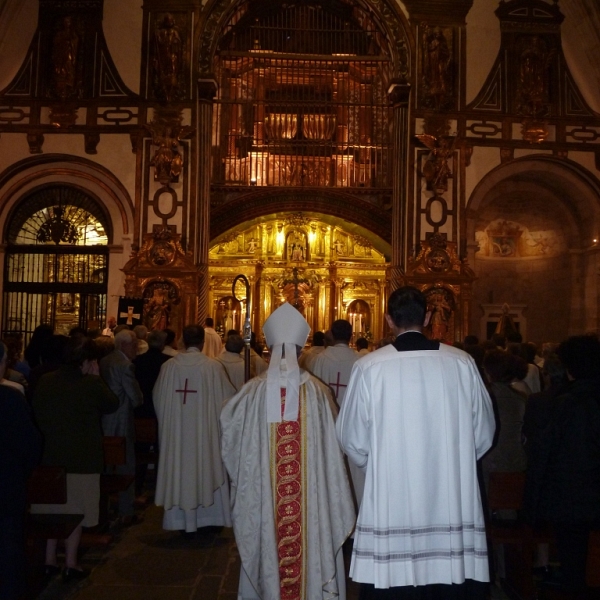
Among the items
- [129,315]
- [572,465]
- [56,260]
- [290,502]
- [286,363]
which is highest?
[56,260]

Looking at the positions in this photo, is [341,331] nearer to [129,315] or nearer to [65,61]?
[129,315]

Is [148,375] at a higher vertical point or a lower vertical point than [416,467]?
higher


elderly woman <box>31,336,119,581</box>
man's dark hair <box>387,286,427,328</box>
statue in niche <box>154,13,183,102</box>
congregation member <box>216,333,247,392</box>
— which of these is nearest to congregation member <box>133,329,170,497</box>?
congregation member <box>216,333,247,392</box>

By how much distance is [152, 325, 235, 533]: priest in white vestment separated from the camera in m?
6.25

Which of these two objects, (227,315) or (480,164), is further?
(227,315)

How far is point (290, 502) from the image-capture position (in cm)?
438

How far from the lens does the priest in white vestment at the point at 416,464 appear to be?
3477mm

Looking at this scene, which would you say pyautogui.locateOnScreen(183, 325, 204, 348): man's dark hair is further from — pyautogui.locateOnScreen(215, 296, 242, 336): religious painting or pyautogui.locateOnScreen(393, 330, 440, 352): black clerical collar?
pyautogui.locateOnScreen(215, 296, 242, 336): religious painting

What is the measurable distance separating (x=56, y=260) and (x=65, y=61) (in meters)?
4.23

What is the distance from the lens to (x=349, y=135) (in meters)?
19.9

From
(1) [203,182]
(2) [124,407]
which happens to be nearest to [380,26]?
(1) [203,182]

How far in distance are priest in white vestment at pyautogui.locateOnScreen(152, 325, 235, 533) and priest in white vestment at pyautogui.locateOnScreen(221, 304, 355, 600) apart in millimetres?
1891

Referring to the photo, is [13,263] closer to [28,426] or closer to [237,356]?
[237,356]

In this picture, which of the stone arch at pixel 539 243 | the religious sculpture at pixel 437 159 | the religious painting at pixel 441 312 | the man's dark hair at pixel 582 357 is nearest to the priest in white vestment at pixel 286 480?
the man's dark hair at pixel 582 357
